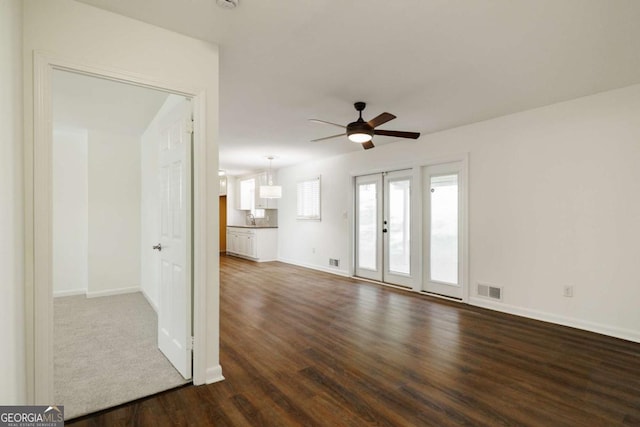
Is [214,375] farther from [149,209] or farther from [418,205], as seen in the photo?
[418,205]

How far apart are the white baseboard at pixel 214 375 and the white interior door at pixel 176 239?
0.49ft

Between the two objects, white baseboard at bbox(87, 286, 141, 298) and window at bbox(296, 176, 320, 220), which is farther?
window at bbox(296, 176, 320, 220)

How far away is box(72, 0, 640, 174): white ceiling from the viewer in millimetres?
2021

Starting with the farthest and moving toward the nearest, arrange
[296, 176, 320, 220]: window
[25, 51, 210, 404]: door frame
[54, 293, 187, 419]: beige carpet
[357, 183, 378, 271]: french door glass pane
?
[296, 176, 320, 220]: window, [357, 183, 378, 271]: french door glass pane, [54, 293, 187, 419]: beige carpet, [25, 51, 210, 404]: door frame

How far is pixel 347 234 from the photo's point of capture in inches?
255

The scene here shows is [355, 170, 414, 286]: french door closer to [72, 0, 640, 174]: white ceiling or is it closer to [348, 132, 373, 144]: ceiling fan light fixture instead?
[72, 0, 640, 174]: white ceiling

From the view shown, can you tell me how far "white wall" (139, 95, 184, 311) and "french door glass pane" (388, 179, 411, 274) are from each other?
3.80m

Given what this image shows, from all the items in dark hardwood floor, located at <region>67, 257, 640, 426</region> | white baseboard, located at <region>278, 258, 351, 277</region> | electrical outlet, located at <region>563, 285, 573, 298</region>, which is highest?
electrical outlet, located at <region>563, 285, 573, 298</region>

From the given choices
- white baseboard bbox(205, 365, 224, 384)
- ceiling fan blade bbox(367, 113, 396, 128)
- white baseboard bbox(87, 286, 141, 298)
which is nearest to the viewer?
white baseboard bbox(205, 365, 224, 384)

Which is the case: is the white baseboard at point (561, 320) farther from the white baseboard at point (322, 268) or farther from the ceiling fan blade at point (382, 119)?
the ceiling fan blade at point (382, 119)

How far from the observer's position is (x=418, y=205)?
16.8 ft

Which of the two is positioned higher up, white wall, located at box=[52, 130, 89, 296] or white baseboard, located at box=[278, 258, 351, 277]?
white wall, located at box=[52, 130, 89, 296]

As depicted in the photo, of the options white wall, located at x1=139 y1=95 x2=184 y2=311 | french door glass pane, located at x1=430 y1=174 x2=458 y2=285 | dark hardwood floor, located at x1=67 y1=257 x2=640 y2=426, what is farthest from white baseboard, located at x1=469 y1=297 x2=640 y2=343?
white wall, located at x1=139 y1=95 x2=184 y2=311

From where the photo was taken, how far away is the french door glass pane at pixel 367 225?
238 inches
